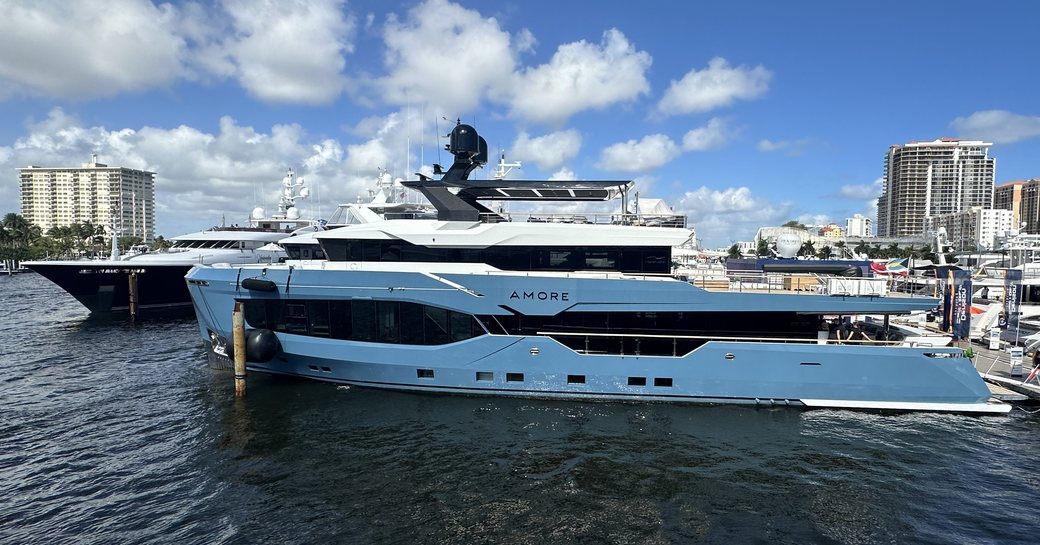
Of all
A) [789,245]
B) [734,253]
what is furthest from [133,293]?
[734,253]

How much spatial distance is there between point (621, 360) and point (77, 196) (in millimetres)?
198329

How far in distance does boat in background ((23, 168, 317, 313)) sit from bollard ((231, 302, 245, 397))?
15.5 meters

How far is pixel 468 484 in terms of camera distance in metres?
9.66

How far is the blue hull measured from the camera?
12828 mm

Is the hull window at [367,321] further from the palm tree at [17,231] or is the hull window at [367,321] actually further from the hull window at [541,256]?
the palm tree at [17,231]

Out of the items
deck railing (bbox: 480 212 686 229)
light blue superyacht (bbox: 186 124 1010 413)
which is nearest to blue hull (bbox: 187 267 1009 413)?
light blue superyacht (bbox: 186 124 1010 413)

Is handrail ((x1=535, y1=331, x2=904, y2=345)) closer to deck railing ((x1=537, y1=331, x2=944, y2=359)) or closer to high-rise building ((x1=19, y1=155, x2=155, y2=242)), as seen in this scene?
deck railing ((x1=537, y1=331, x2=944, y2=359))

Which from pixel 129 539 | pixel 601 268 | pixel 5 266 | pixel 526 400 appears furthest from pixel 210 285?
pixel 5 266

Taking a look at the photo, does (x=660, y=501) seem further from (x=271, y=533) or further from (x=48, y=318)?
(x=48, y=318)

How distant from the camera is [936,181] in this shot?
133250mm

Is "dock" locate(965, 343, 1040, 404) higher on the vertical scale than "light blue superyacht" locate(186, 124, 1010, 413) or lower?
lower

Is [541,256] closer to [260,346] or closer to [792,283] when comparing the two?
[792,283]

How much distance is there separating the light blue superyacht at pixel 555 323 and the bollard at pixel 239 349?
320 mm

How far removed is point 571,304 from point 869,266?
675 inches
